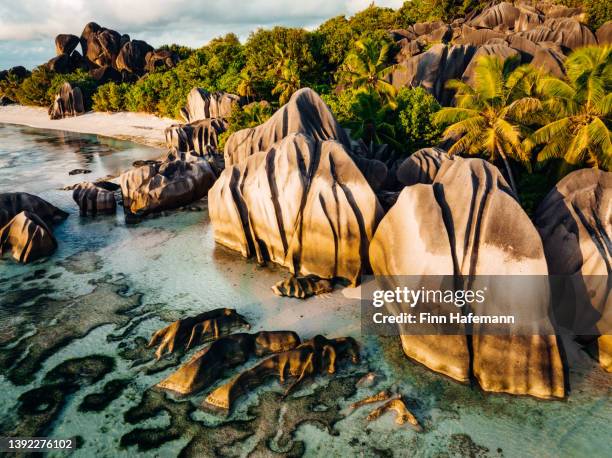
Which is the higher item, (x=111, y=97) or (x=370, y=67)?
(x=111, y=97)

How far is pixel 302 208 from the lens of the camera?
1609 centimetres

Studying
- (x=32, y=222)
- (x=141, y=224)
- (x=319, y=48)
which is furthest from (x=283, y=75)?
(x=32, y=222)

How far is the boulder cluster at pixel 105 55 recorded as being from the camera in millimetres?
70062

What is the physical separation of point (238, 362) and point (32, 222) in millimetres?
13577

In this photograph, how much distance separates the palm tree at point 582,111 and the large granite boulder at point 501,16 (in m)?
28.8

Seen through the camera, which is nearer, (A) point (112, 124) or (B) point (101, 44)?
(A) point (112, 124)

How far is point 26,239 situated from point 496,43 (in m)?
33.2

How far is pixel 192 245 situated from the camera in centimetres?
1969

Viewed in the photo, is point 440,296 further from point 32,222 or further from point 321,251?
point 32,222

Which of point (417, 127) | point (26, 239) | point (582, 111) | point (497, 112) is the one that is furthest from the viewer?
point (417, 127)

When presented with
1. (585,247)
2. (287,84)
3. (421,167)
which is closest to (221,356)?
(585,247)

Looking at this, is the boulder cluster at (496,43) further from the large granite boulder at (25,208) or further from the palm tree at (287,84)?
the large granite boulder at (25,208)

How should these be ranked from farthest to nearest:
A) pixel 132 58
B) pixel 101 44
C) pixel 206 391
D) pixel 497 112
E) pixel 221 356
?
pixel 101 44 → pixel 132 58 → pixel 497 112 → pixel 221 356 → pixel 206 391

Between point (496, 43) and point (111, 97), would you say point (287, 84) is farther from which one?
point (111, 97)
